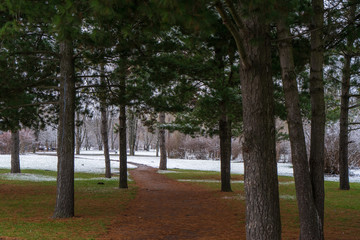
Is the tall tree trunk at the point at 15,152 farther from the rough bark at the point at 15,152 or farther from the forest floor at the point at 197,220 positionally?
the forest floor at the point at 197,220

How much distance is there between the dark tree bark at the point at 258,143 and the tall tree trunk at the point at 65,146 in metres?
5.16

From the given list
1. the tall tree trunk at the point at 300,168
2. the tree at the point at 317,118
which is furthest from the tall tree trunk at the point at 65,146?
the tree at the point at 317,118

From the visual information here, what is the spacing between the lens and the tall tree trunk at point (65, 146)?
7922 mm

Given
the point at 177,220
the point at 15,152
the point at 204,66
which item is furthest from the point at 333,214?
the point at 15,152

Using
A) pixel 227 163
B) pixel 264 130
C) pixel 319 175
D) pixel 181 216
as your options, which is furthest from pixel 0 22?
pixel 227 163

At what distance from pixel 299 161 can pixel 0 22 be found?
7.80 m

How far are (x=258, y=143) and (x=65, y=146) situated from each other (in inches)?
213

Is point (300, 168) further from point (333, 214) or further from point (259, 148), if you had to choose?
point (333, 214)

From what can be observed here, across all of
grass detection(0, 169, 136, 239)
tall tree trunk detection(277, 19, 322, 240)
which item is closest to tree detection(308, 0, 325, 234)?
tall tree trunk detection(277, 19, 322, 240)

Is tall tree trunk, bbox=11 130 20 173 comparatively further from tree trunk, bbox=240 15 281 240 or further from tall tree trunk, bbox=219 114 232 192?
tree trunk, bbox=240 15 281 240

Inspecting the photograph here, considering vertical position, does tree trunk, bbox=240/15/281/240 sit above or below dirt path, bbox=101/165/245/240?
above

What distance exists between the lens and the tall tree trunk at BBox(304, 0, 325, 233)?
5.31 metres

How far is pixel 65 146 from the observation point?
7973 mm

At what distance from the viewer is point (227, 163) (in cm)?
1320
